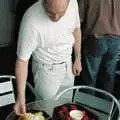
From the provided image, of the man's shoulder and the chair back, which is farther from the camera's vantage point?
the chair back

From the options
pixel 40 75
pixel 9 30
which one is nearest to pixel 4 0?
pixel 9 30

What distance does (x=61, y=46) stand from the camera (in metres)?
2.14

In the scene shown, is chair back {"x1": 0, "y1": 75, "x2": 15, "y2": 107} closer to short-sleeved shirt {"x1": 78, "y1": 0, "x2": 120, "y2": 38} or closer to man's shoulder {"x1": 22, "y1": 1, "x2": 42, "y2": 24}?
man's shoulder {"x1": 22, "y1": 1, "x2": 42, "y2": 24}

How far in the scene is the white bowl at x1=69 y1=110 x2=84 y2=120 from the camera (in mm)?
1905

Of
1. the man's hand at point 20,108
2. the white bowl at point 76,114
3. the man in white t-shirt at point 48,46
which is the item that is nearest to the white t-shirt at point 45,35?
the man in white t-shirt at point 48,46

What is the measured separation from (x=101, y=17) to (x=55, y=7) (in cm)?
91

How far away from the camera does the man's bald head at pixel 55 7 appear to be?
72.5 inches

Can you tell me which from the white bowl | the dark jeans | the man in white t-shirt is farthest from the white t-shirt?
the dark jeans

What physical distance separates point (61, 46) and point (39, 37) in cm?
19

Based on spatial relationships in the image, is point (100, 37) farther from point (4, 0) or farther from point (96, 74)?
point (4, 0)

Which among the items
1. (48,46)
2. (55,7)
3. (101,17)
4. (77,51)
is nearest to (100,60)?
(101,17)

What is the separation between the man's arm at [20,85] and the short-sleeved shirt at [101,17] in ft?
3.05

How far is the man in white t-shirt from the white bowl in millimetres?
271

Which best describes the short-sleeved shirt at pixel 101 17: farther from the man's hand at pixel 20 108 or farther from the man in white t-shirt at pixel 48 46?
the man's hand at pixel 20 108
